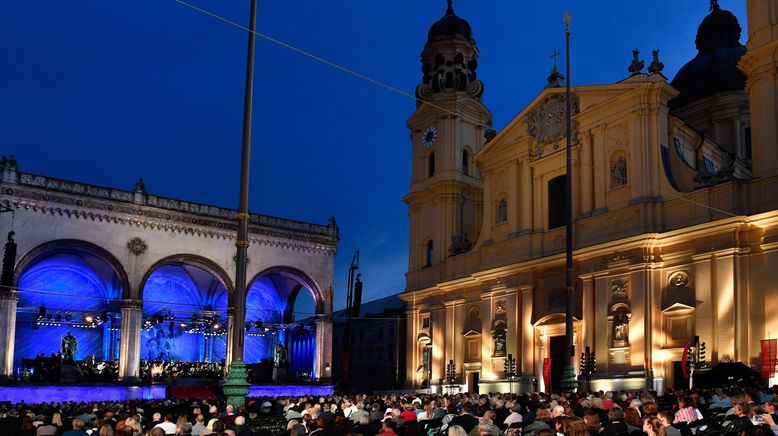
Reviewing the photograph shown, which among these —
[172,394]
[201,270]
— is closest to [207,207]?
[201,270]

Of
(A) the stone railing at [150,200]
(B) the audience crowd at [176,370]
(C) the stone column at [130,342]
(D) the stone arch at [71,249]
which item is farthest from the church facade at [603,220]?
(D) the stone arch at [71,249]

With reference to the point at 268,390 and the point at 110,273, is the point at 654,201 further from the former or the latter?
the point at 110,273

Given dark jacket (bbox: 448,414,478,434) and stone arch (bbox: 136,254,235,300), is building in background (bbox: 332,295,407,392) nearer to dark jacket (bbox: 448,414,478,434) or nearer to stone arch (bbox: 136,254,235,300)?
stone arch (bbox: 136,254,235,300)

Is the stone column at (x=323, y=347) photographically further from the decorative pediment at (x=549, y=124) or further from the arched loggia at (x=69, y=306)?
the decorative pediment at (x=549, y=124)

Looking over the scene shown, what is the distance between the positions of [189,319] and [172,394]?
9242mm

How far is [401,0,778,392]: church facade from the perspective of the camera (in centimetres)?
2739

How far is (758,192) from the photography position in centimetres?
2708

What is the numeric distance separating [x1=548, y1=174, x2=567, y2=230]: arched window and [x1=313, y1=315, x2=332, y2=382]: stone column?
706 inches

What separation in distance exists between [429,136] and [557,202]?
37.8 ft

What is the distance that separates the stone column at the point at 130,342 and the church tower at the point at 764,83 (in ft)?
97.0

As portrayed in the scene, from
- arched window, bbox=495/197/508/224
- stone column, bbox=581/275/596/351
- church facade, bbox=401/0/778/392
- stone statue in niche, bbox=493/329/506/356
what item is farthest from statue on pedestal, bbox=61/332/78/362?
stone column, bbox=581/275/596/351

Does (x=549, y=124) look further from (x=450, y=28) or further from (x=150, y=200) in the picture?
(x=150, y=200)

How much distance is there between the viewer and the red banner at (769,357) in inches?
998

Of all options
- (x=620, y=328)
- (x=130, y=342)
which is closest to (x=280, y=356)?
(x=130, y=342)
